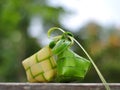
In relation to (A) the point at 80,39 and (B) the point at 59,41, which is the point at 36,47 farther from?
(B) the point at 59,41

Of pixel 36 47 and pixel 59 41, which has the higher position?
pixel 59 41

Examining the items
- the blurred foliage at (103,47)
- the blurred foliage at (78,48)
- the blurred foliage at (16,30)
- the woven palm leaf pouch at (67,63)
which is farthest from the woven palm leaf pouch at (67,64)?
the blurred foliage at (103,47)

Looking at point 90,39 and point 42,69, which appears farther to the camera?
point 90,39

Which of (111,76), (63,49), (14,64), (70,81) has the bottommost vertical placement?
(111,76)

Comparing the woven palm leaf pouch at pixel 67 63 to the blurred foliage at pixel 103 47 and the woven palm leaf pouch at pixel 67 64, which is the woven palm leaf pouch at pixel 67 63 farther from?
the blurred foliage at pixel 103 47

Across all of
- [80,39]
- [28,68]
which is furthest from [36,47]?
[28,68]

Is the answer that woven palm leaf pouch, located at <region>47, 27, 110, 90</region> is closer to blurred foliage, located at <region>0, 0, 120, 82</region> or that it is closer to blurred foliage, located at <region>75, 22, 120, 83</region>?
blurred foliage, located at <region>0, 0, 120, 82</region>

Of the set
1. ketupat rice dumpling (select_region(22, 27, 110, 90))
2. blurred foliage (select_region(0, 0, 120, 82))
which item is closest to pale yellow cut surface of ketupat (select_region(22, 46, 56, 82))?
ketupat rice dumpling (select_region(22, 27, 110, 90))

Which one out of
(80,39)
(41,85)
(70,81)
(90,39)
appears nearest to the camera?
(41,85)
